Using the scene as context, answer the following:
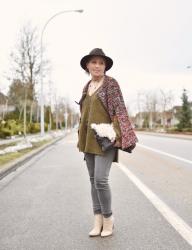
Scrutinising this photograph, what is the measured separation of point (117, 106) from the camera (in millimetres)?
4523

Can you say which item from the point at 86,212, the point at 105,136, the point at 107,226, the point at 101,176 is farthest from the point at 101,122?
the point at 86,212

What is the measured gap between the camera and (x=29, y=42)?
3606cm

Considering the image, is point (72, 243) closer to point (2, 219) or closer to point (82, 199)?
point (2, 219)

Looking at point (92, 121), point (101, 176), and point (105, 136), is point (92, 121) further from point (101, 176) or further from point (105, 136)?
point (101, 176)

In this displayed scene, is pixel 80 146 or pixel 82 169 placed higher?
pixel 80 146

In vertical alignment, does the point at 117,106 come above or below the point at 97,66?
below

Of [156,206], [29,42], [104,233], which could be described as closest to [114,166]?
[156,206]

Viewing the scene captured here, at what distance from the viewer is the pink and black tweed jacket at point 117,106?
446 cm

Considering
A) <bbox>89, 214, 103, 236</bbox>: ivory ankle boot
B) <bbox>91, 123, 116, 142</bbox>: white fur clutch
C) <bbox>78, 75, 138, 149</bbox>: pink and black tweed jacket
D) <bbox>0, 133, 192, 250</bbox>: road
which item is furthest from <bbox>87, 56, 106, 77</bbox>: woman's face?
<bbox>0, 133, 192, 250</bbox>: road

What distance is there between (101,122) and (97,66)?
60 centimetres

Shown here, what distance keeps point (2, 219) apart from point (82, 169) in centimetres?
672

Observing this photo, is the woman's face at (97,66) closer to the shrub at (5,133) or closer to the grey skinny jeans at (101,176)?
the grey skinny jeans at (101,176)

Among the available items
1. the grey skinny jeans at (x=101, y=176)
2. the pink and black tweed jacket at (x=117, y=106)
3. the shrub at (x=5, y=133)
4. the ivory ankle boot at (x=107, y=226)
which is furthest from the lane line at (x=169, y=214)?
the shrub at (x=5, y=133)

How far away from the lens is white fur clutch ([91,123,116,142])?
4.42 meters
